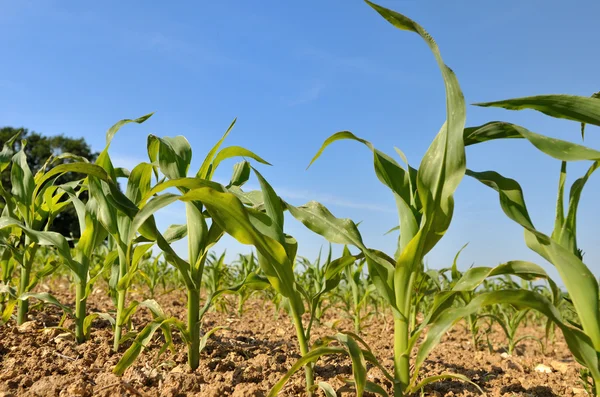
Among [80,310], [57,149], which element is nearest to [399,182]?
[80,310]

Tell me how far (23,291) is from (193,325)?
1.43 metres

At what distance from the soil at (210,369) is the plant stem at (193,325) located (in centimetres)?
5

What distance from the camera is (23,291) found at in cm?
285

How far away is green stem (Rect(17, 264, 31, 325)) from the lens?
2830 mm

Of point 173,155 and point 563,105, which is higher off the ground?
point 173,155

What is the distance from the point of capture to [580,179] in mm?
1580

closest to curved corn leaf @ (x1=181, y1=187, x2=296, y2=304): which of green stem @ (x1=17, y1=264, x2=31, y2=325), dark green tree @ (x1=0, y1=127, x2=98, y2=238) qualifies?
green stem @ (x1=17, y1=264, x2=31, y2=325)

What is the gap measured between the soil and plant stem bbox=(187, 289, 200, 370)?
5 centimetres

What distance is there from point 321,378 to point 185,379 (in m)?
0.57

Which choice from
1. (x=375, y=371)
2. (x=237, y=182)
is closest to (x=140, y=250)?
(x=237, y=182)

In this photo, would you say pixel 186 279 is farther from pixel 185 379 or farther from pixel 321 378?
pixel 321 378

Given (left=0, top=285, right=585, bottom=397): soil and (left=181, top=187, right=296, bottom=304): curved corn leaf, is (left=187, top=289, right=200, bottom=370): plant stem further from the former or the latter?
(left=181, top=187, right=296, bottom=304): curved corn leaf

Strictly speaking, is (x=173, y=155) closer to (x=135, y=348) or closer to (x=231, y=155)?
(x=231, y=155)

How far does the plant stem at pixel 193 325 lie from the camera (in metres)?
2.04
